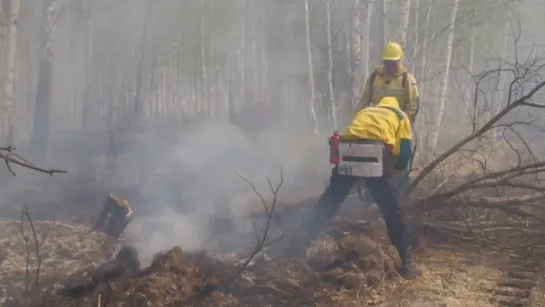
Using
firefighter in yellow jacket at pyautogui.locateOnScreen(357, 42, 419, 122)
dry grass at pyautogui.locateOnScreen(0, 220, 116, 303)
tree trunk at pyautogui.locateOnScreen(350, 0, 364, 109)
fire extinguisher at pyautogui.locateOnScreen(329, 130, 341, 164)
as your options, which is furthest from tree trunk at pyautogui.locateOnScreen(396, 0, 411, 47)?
dry grass at pyautogui.locateOnScreen(0, 220, 116, 303)

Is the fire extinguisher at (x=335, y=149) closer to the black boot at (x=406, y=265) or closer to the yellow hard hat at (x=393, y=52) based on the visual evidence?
the black boot at (x=406, y=265)

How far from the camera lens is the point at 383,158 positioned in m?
4.95

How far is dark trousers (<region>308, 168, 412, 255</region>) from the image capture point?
192 inches

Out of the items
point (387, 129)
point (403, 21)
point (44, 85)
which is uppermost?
point (403, 21)

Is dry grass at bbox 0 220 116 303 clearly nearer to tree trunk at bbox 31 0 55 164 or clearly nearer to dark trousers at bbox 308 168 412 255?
dark trousers at bbox 308 168 412 255

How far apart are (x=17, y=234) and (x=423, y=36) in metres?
15.9

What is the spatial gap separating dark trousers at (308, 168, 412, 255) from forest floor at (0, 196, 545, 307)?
0.71ft

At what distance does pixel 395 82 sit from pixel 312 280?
2545mm

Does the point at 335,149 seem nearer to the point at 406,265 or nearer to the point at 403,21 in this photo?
the point at 406,265

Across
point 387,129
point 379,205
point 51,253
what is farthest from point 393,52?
point 51,253

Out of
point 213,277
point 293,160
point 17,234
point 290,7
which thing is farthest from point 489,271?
point 290,7

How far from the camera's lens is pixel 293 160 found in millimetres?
13867

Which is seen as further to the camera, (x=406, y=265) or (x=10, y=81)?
(x=10, y=81)

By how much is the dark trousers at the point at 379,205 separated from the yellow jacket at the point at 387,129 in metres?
0.28
